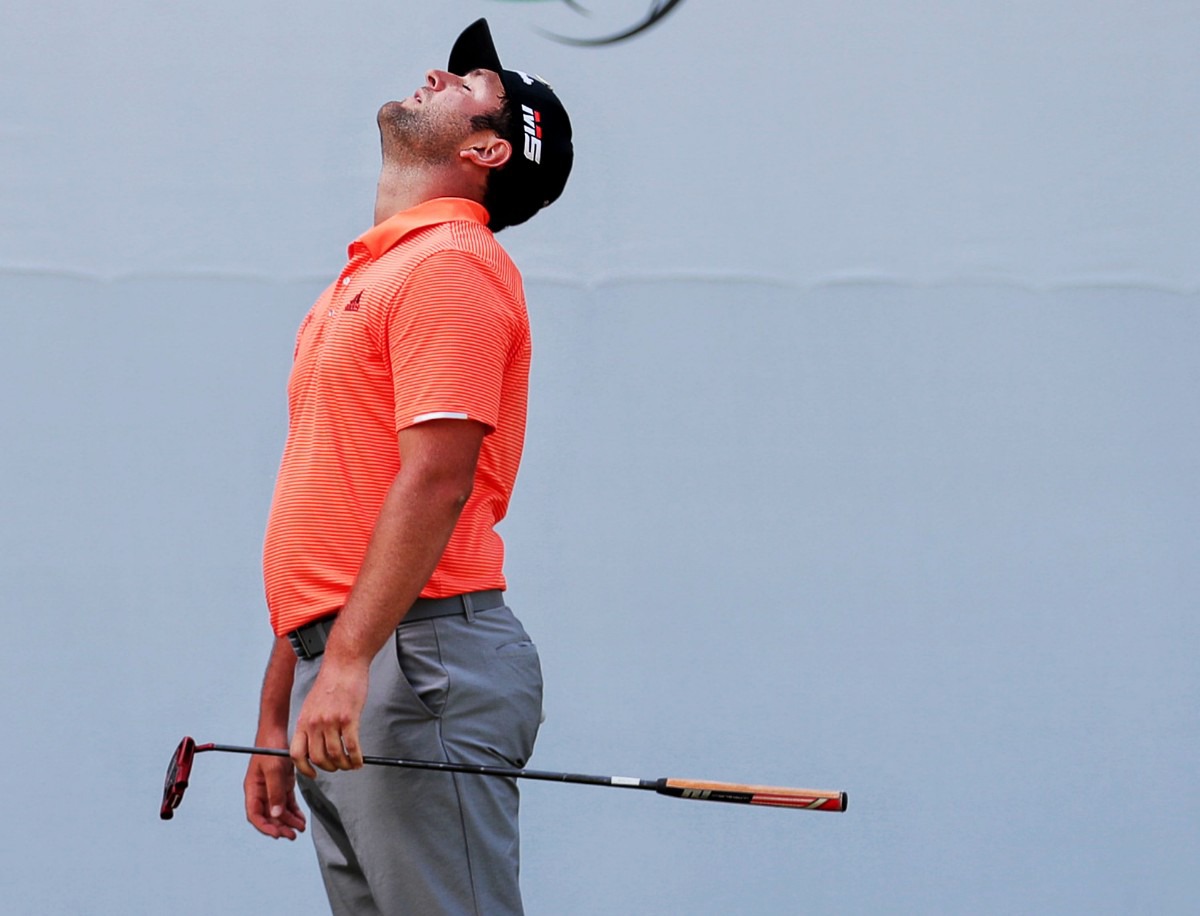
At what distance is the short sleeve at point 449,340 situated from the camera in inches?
58.4

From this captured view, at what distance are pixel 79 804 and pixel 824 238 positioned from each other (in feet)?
4.61

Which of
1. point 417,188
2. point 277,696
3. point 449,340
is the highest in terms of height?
point 417,188

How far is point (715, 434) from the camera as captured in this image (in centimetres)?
236

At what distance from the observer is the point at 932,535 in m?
2.34

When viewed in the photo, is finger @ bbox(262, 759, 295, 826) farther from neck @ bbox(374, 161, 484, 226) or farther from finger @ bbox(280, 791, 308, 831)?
neck @ bbox(374, 161, 484, 226)

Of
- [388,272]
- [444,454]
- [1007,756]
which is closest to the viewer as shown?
[444,454]

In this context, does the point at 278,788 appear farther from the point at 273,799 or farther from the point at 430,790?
the point at 430,790

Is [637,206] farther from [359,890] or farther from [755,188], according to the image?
[359,890]

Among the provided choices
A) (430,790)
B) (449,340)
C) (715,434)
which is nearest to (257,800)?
(430,790)

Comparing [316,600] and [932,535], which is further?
[932,535]

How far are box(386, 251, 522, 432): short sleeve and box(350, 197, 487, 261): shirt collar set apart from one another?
4.8 inches

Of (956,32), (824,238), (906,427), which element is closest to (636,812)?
(906,427)

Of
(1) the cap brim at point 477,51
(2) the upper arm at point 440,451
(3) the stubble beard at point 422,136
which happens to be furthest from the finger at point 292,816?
(1) the cap brim at point 477,51

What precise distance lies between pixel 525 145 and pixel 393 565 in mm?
Answer: 599
